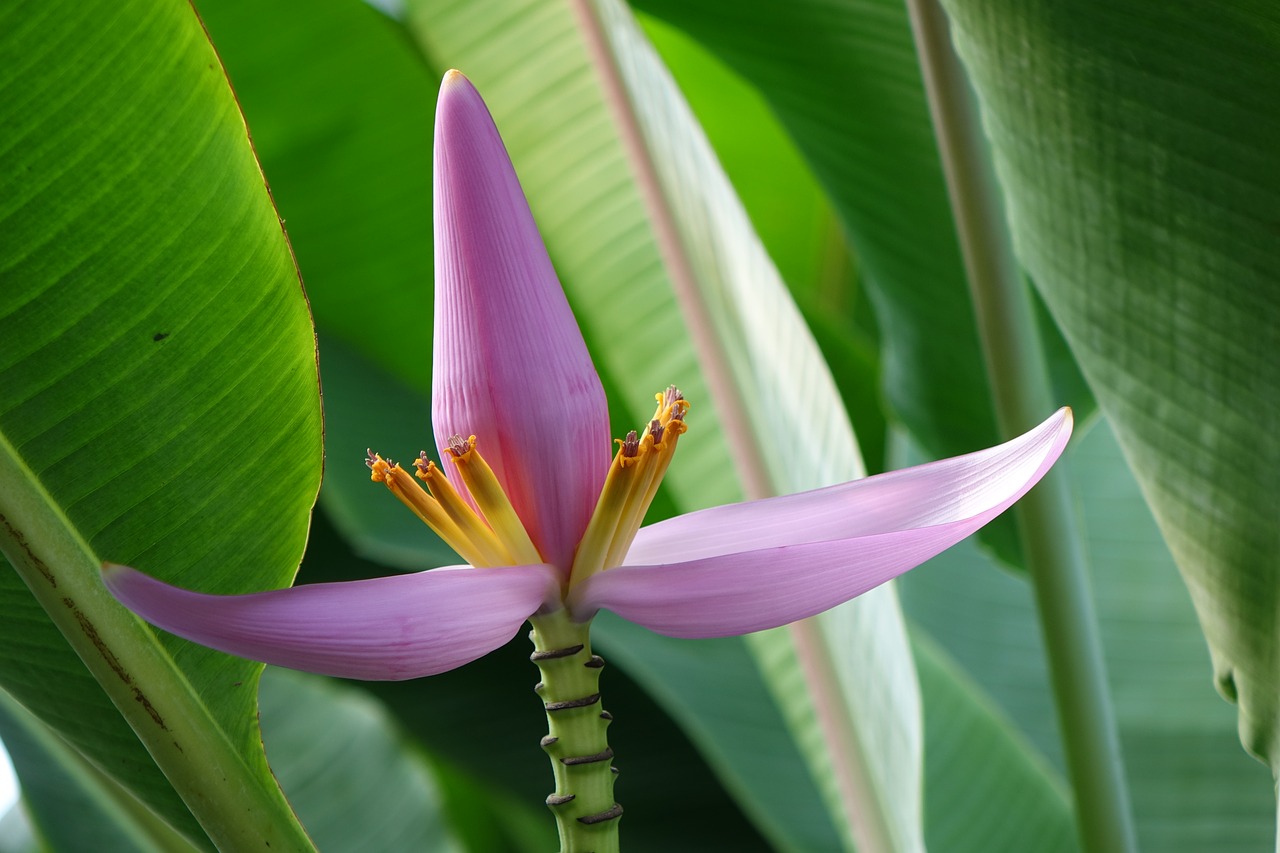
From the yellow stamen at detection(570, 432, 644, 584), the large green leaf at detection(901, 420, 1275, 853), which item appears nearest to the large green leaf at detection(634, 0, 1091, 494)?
the large green leaf at detection(901, 420, 1275, 853)

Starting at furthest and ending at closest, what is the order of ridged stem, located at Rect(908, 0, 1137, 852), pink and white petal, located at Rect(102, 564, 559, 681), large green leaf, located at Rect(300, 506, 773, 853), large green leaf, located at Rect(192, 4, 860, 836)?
large green leaf, located at Rect(300, 506, 773, 853), large green leaf, located at Rect(192, 4, 860, 836), ridged stem, located at Rect(908, 0, 1137, 852), pink and white petal, located at Rect(102, 564, 559, 681)

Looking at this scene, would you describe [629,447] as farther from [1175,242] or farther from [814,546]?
[1175,242]

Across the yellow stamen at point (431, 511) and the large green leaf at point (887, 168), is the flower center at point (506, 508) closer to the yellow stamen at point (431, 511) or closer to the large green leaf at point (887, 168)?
the yellow stamen at point (431, 511)

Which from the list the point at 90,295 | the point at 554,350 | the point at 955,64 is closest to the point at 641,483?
the point at 554,350

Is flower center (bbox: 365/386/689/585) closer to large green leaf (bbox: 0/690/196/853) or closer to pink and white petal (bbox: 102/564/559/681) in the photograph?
pink and white petal (bbox: 102/564/559/681)

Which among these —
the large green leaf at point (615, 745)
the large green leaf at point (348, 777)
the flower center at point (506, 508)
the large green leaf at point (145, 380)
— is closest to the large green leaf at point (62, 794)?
the large green leaf at point (348, 777)

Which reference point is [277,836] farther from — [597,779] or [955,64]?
[955,64]
